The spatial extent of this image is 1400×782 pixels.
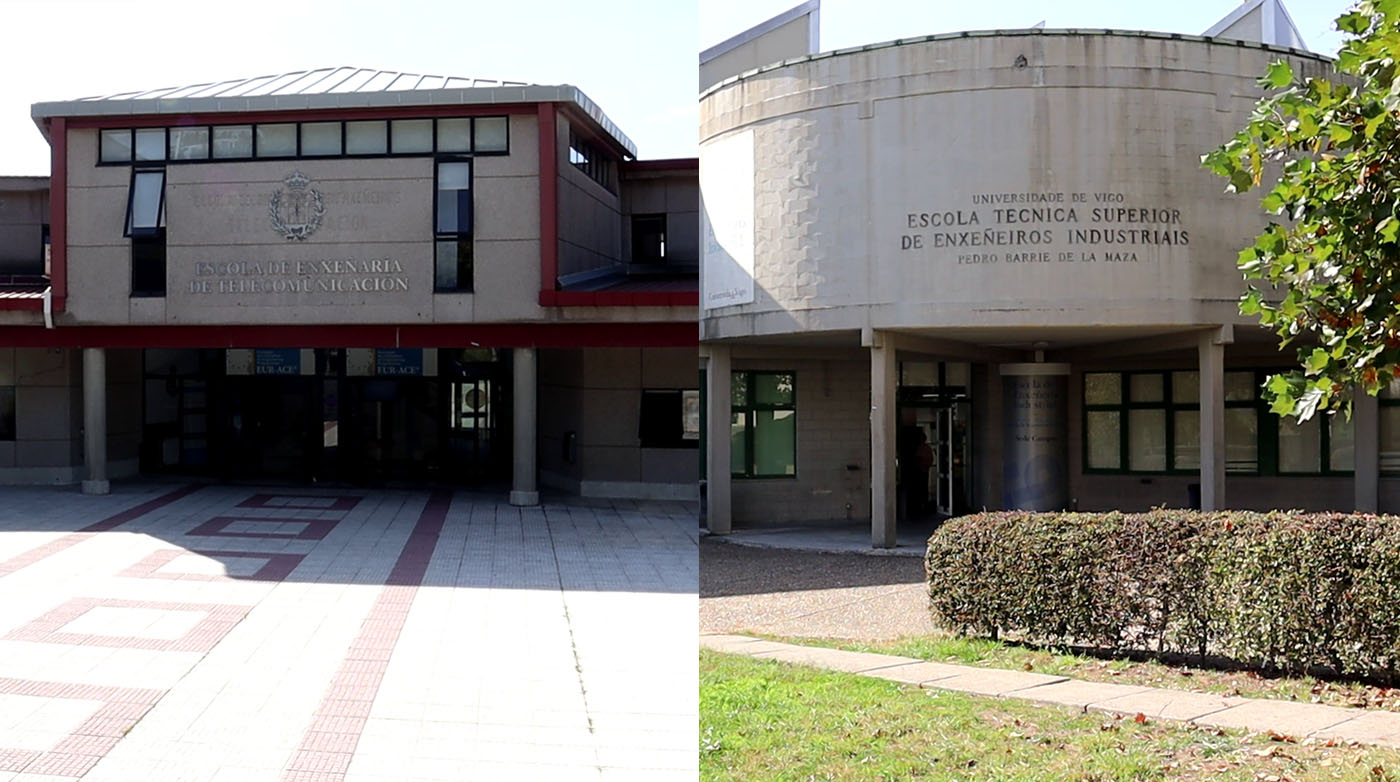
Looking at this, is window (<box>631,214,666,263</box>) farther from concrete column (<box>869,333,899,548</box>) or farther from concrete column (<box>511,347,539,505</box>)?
concrete column (<box>869,333,899,548</box>)

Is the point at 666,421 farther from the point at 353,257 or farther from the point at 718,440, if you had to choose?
the point at 353,257

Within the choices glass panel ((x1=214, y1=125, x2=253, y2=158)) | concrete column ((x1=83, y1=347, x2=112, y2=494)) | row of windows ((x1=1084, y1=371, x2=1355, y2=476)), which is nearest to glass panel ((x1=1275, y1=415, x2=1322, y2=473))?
row of windows ((x1=1084, y1=371, x2=1355, y2=476))

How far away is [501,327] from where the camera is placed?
59.4ft

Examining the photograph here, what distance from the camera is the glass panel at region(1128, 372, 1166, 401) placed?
20969mm

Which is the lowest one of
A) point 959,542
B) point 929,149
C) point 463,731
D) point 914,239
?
point 463,731

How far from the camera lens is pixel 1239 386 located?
67.2 feet

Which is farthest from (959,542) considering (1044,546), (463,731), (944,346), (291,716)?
(944,346)

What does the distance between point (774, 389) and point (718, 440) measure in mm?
Answer: 2412

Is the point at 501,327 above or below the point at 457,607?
above

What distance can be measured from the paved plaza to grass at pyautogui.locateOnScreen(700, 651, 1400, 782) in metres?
0.42

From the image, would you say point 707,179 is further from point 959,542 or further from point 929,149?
point 959,542

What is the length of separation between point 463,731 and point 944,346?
472 inches

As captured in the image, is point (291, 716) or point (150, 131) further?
point (150, 131)

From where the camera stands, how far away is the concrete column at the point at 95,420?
62.5 ft
